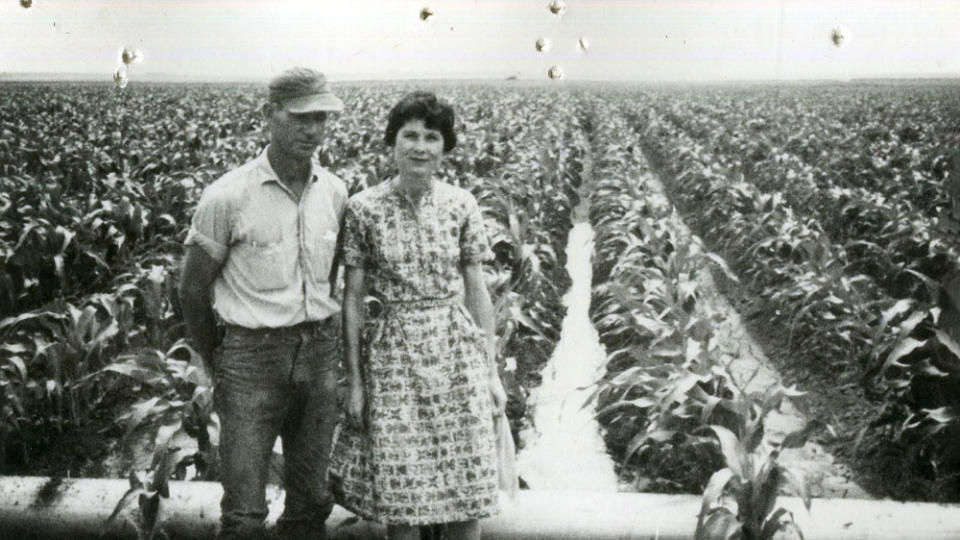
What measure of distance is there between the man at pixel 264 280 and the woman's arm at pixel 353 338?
0.29ft

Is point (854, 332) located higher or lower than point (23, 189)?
lower

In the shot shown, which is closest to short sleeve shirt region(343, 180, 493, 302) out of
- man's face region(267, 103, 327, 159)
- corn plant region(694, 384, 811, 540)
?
man's face region(267, 103, 327, 159)

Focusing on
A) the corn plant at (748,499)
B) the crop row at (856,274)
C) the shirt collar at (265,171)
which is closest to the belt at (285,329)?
the shirt collar at (265,171)

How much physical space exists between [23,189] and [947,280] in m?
6.81

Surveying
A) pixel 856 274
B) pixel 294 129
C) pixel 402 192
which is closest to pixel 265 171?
pixel 294 129

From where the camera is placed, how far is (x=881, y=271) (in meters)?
6.59

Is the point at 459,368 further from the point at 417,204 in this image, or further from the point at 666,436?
the point at 666,436

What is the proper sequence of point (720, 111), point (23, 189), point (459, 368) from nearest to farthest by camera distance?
point (459, 368)
point (23, 189)
point (720, 111)

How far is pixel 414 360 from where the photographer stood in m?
2.29

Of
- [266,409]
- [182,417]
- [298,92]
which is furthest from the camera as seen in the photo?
[182,417]

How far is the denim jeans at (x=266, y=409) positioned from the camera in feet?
7.48

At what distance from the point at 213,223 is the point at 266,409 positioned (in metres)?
0.51

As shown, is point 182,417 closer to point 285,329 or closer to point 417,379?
point 285,329

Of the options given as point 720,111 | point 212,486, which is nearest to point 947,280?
point 212,486
